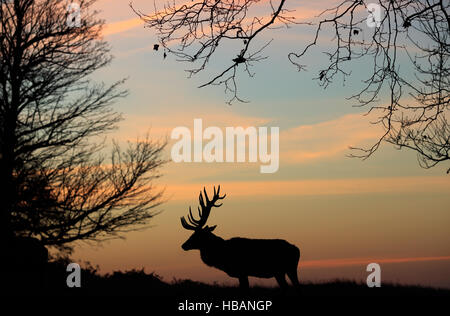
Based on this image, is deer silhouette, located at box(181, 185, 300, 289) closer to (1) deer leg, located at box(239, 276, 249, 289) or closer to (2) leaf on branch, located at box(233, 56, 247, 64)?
(1) deer leg, located at box(239, 276, 249, 289)

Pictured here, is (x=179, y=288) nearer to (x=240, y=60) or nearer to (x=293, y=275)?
(x=293, y=275)

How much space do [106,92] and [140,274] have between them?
593 cm

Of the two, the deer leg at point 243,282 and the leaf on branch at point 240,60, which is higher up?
the leaf on branch at point 240,60

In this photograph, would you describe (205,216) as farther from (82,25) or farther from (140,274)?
(82,25)

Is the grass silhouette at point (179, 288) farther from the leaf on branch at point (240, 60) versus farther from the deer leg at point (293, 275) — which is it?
the leaf on branch at point (240, 60)

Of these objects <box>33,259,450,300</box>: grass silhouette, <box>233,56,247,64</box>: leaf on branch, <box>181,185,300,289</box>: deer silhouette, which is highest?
<box>233,56,247,64</box>: leaf on branch

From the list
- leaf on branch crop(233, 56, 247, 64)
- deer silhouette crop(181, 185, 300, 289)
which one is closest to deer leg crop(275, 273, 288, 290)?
deer silhouette crop(181, 185, 300, 289)

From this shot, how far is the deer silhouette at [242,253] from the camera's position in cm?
1477

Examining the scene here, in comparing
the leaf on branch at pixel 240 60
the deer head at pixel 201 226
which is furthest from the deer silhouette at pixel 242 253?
the leaf on branch at pixel 240 60

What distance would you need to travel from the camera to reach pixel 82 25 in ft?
63.4

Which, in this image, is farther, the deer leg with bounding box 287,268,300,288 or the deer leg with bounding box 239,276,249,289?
the deer leg with bounding box 287,268,300,288

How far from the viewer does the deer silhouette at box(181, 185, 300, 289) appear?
1477cm

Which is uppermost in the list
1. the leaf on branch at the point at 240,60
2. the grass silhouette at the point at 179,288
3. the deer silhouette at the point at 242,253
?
the leaf on branch at the point at 240,60

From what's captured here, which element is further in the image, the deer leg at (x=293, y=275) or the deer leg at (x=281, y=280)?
the deer leg at (x=293, y=275)
